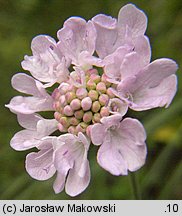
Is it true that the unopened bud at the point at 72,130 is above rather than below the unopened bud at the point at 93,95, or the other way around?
below

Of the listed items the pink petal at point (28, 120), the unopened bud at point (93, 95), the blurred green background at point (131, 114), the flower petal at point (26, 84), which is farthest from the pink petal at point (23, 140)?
the blurred green background at point (131, 114)

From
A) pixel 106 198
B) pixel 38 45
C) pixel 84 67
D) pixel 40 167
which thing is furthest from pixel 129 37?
pixel 106 198

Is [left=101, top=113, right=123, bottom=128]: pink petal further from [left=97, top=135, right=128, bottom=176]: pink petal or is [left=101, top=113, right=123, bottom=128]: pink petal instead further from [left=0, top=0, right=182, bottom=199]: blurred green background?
[left=0, top=0, right=182, bottom=199]: blurred green background

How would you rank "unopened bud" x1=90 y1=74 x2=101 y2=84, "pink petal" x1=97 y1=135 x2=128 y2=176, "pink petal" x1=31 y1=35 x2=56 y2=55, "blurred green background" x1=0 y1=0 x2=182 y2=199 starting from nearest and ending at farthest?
"pink petal" x1=97 y1=135 x2=128 y2=176 → "unopened bud" x1=90 y1=74 x2=101 y2=84 → "pink petal" x1=31 y1=35 x2=56 y2=55 → "blurred green background" x1=0 y1=0 x2=182 y2=199

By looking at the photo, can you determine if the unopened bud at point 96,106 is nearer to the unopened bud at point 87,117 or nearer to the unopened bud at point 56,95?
the unopened bud at point 87,117

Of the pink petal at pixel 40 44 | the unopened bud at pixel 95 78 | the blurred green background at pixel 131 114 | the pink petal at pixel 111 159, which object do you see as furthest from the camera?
the blurred green background at pixel 131 114

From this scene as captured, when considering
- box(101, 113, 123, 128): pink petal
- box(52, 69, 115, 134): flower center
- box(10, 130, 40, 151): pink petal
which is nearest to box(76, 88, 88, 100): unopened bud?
box(52, 69, 115, 134): flower center

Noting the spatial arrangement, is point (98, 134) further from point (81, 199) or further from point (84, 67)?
point (81, 199)

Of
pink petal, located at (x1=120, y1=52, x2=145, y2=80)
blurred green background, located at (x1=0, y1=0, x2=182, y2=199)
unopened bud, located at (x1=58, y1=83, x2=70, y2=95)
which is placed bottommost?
blurred green background, located at (x1=0, y1=0, x2=182, y2=199)
